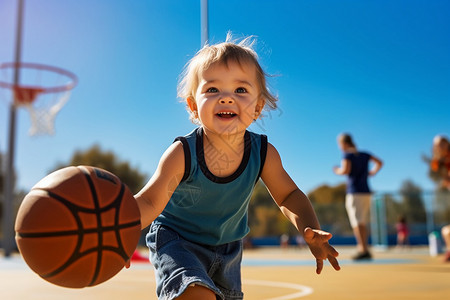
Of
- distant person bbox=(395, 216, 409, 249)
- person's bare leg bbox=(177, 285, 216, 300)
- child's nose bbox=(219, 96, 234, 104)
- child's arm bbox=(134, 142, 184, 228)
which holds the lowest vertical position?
distant person bbox=(395, 216, 409, 249)

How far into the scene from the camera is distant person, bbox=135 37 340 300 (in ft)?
7.58

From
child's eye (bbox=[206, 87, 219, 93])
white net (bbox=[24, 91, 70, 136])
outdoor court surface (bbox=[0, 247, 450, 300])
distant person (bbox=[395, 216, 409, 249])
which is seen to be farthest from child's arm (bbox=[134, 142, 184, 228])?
distant person (bbox=[395, 216, 409, 249])

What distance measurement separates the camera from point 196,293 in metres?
2.11

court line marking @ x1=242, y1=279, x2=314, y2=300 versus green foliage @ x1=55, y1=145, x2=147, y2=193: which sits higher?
green foliage @ x1=55, y1=145, x2=147, y2=193

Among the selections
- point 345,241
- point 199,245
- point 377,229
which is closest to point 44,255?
point 199,245

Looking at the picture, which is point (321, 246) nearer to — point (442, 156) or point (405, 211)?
point (442, 156)

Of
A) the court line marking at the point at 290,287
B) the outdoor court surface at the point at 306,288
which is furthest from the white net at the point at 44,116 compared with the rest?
the court line marking at the point at 290,287

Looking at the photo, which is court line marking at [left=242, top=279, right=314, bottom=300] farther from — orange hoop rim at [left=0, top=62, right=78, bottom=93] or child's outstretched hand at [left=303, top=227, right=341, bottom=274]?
orange hoop rim at [left=0, top=62, right=78, bottom=93]

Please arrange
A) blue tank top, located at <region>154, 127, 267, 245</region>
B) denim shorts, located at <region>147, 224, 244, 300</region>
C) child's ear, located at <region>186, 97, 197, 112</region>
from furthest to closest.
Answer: child's ear, located at <region>186, 97, 197, 112</region>
blue tank top, located at <region>154, 127, 267, 245</region>
denim shorts, located at <region>147, 224, 244, 300</region>

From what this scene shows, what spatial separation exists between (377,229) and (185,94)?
15.1 metres

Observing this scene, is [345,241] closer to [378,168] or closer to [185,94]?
[378,168]

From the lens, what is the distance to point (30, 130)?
11.7 metres

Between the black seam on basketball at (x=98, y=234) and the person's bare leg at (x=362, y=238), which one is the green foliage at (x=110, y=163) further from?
the black seam on basketball at (x=98, y=234)

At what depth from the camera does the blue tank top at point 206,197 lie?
7.89 ft
